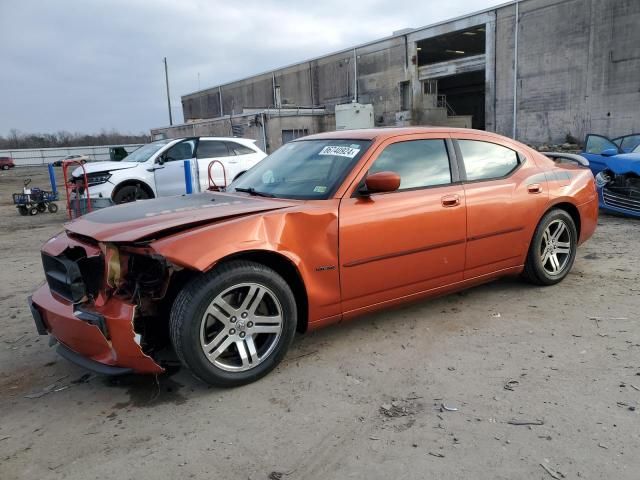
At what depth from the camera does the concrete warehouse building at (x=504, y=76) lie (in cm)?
2225

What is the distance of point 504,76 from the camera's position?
26875 millimetres

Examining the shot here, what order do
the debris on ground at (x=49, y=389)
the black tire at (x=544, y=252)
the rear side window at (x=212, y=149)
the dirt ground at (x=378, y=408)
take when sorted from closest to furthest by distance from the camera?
the dirt ground at (x=378, y=408) < the debris on ground at (x=49, y=389) < the black tire at (x=544, y=252) < the rear side window at (x=212, y=149)

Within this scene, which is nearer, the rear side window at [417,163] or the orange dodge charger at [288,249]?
the orange dodge charger at [288,249]

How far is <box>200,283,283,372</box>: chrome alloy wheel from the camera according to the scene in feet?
9.81

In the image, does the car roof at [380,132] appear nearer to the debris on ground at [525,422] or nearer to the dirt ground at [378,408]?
the dirt ground at [378,408]

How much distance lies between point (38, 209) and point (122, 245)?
12136mm

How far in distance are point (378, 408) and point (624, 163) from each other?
275 inches

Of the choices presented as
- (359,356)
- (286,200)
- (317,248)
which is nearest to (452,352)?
(359,356)

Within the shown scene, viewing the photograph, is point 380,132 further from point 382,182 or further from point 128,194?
point 128,194

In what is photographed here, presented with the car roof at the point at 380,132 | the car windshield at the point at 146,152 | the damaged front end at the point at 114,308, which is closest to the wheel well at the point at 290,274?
the damaged front end at the point at 114,308

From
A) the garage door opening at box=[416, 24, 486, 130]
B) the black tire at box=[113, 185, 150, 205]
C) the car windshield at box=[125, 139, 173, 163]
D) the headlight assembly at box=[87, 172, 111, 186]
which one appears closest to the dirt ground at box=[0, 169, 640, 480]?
the black tire at box=[113, 185, 150, 205]

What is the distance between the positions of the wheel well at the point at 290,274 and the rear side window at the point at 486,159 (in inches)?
70.6

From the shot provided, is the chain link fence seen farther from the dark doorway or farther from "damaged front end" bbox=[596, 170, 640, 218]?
"damaged front end" bbox=[596, 170, 640, 218]

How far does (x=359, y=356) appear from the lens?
3.49 meters
